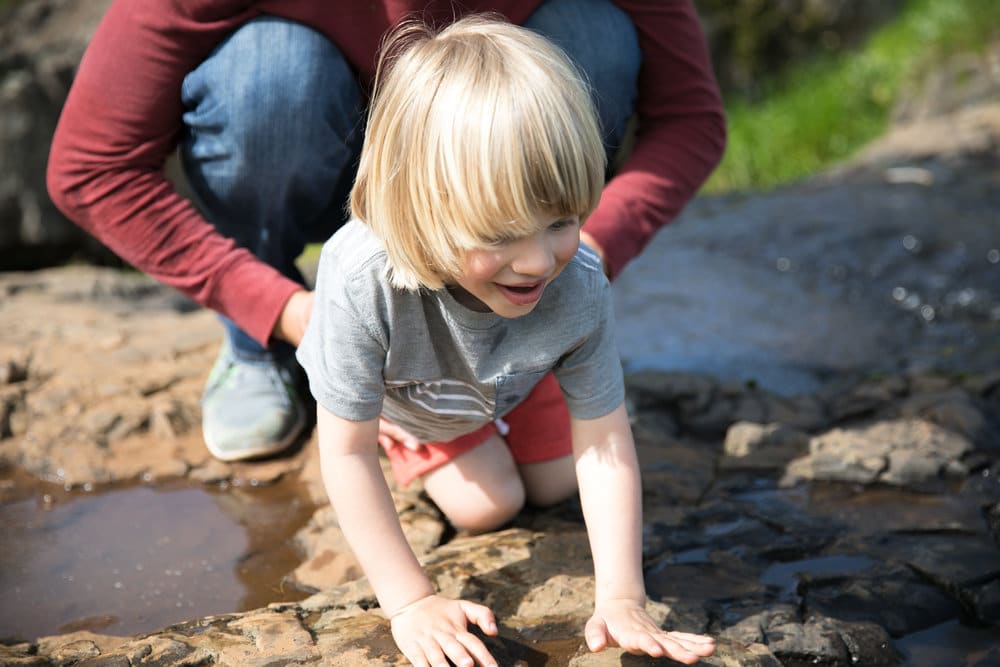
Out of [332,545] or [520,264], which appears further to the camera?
[332,545]

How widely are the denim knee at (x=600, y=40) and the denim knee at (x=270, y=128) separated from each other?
0.44 meters

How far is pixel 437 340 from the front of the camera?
6.06ft

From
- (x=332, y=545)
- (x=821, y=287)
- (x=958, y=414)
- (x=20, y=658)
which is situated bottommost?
(x=821, y=287)

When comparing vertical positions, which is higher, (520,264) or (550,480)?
(520,264)

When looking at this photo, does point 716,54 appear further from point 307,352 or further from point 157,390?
point 307,352

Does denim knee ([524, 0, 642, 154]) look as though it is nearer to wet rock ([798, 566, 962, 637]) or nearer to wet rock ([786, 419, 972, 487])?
wet rock ([786, 419, 972, 487])

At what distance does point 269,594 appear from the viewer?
1.95m

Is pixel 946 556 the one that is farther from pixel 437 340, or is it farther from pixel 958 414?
pixel 437 340

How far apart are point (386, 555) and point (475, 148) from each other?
0.67 metres

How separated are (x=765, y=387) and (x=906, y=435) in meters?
0.62

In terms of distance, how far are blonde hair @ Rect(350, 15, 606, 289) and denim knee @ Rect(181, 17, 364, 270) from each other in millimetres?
500

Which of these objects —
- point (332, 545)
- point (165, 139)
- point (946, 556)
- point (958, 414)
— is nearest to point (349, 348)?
point (332, 545)

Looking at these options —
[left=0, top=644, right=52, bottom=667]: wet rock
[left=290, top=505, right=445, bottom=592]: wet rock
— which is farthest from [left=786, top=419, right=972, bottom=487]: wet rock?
[left=0, top=644, right=52, bottom=667]: wet rock

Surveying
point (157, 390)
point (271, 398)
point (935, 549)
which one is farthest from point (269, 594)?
point (935, 549)
